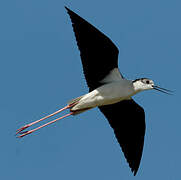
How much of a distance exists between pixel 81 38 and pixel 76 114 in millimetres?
1763

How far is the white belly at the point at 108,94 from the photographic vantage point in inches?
400

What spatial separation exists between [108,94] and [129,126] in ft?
3.92

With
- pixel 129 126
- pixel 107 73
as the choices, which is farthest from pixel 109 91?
pixel 129 126

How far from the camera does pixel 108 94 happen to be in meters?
10.2

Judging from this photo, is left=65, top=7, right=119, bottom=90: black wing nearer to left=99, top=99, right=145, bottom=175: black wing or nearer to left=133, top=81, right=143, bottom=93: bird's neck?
left=133, top=81, right=143, bottom=93: bird's neck

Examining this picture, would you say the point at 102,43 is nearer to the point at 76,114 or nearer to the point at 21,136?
the point at 76,114

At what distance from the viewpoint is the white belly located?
10.2 metres

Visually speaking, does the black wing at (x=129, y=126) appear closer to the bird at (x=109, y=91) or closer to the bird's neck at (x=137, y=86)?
the bird at (x=109, y=91)

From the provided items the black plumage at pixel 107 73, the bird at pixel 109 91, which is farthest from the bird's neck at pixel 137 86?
the black plumage at pixel 107 73

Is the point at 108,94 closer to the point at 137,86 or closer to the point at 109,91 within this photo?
the point at 109,91

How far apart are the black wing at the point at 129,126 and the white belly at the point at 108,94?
0.62 m

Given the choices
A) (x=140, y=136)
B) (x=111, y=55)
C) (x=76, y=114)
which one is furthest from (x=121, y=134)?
(x=111, y=55)

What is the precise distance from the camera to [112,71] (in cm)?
1038

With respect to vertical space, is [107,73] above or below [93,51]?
below
